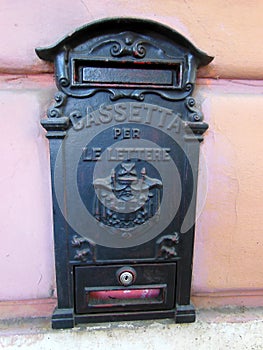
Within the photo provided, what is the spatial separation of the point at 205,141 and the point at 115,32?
338 millimetres

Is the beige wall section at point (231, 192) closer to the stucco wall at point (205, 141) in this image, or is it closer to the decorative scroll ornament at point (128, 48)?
the stucco wall at point (205, 141)

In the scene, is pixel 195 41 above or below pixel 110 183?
above

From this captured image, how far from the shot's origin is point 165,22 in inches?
25.9

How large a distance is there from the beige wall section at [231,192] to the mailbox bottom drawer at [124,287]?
4.2 inches

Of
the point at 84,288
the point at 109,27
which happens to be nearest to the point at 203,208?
the point at 84,288

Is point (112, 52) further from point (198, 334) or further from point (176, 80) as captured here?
point (198, 334)

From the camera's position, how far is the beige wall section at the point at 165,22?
625mm

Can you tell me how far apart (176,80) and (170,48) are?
0.23ft

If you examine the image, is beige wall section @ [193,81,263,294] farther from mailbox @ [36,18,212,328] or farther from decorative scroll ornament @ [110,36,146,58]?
decorative scroll ornament @ [110,36,146,58]

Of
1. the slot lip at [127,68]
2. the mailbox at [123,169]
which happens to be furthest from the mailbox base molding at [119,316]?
the slot lip at [127,68]

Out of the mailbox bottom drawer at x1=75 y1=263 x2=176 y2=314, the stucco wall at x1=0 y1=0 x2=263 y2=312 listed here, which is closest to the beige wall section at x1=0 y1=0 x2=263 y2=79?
the stucco wall at x1=0 y1=0 x2=263 y2=312

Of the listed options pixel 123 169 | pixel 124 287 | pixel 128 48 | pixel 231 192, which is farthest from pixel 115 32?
pixel 124 287

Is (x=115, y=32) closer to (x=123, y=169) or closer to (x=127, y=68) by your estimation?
(x=127, y=68)

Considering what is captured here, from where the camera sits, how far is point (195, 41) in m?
0.67
